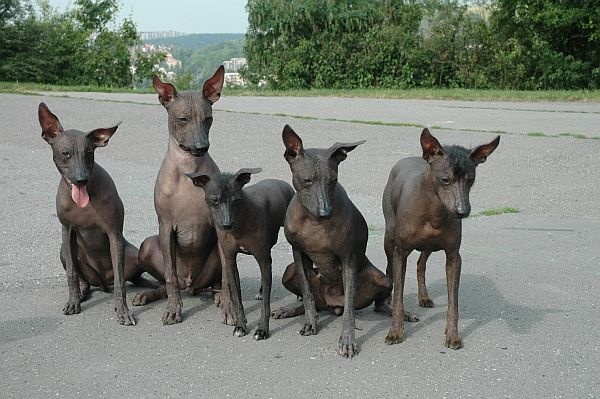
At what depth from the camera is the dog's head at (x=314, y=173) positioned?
5.71m

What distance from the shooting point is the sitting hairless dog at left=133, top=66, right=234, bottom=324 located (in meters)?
6.50

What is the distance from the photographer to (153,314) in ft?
22.8

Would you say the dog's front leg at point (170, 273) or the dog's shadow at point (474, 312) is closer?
the dog's shadow at point (474, 312)

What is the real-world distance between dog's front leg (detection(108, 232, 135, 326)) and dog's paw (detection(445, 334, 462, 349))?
2322 mm

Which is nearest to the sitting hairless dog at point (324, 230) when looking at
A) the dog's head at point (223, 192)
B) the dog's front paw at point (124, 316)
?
the dog's head at point (223, 192)

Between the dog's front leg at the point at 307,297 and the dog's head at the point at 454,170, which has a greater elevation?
the dog's head at the point at 454,170

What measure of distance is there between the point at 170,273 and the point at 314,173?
1.68 metres

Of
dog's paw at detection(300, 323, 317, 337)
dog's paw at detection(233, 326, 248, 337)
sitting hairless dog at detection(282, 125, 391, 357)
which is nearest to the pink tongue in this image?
dog's paw at detection(233, 326, 248, 337)

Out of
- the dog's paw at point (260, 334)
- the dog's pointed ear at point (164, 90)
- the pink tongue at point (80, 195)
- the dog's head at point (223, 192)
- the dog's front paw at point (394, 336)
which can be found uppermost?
the dog's pointed ear at point (164, 90)

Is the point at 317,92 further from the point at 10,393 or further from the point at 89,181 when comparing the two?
the point at 10,393

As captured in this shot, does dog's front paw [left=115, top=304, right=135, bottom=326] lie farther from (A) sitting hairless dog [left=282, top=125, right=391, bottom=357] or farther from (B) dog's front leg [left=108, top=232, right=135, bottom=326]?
(A) sitting hairless dog [left=282, top=125, right=391, bottom=357]

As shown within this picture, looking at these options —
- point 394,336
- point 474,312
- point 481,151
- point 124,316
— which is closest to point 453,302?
point 394,336

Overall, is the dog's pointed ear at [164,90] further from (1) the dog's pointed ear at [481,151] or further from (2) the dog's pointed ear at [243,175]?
(1) the dog's pointed ear at [481,151]

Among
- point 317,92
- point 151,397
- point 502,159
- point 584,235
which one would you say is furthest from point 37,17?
point 151,397
